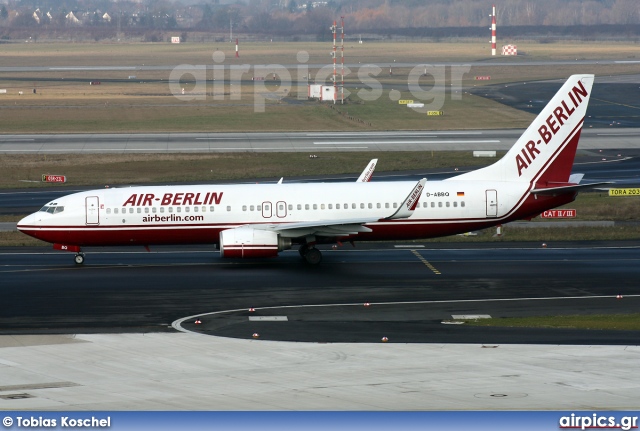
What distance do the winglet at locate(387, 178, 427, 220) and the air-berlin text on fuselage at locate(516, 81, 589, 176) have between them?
6.18 metres

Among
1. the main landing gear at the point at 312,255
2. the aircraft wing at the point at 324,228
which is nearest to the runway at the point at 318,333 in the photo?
the main landing gear at the point at 312,255

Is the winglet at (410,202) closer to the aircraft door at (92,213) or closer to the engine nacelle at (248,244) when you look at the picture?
the engine nacelle at (248,244)

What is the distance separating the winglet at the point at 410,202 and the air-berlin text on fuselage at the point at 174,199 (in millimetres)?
8880

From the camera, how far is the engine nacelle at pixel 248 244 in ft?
151

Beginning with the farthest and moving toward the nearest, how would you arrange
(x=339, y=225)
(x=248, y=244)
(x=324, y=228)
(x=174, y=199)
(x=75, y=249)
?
(x=75, y=249)
(x=174, y=199)
(x=324, y=228)
(x=339, y=225)
(x=248, y=244)

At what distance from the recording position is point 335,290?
42.2 m

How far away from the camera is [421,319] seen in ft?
122

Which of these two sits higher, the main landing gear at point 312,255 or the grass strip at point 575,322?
the main landing gear at point 312,255

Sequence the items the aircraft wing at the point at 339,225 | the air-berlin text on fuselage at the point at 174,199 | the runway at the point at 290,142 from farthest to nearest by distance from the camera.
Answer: the runway at the point at 290,142, the air-berlin text on fuselage at the point at 174,199, the aircraft wing at the point at 339,225

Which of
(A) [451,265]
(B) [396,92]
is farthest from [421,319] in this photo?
(B) [396,92]

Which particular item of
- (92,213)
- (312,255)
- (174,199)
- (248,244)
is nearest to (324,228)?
(312,255)

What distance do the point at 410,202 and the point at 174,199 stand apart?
11527mm

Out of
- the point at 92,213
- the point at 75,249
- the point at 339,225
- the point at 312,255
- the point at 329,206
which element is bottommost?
the point at 312,255

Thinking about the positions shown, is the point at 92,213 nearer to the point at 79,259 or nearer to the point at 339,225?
the point at 79,259
